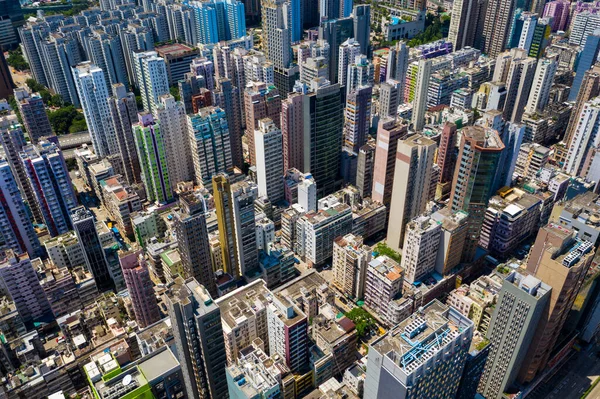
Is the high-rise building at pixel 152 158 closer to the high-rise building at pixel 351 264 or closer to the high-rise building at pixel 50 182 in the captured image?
the high-rise building at pixel 50 182

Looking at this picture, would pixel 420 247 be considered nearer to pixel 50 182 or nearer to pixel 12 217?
pixel 50 182

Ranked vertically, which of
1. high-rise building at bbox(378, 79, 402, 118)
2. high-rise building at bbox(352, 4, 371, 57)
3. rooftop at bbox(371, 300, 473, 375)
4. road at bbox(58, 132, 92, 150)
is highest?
high-rise building at bbox(352, 4, 371, 57)

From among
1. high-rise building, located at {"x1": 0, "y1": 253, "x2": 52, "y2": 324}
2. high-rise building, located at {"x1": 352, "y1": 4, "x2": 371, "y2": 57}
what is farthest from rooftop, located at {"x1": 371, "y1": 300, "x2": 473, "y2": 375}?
high-rise building, located at {"x1": 352, "y1": 4, "x2": 371, "y2": 57}

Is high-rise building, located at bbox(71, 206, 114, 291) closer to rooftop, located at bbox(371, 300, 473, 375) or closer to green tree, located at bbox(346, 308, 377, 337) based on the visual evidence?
green tree, located at bbox(346, 308, 377, 337)

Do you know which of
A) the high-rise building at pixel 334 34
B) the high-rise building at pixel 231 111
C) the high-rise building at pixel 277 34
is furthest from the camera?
the high-rise building at pixel 334 34

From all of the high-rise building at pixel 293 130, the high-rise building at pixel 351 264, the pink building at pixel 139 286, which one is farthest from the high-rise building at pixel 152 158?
the high-rise building at pixel 351 264

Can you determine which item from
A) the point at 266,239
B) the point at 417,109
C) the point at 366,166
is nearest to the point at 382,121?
the point at 366,166

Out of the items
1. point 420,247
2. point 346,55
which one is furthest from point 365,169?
point 346,55

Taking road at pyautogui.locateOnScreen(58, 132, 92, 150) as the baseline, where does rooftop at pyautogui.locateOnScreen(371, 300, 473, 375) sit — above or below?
above
